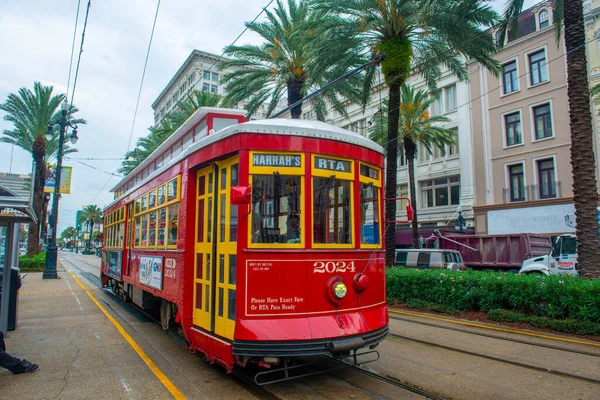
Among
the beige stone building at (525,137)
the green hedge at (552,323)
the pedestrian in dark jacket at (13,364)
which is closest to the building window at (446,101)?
the beige stone building at (525,137)

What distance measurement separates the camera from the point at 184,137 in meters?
8.44

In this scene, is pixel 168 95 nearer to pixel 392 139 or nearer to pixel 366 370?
pixel 392 139

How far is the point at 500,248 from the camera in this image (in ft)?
68.1

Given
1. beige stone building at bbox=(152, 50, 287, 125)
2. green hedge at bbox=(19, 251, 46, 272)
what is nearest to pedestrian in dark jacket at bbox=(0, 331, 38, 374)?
green hedge at bbox=(19, 251, 46, 272)

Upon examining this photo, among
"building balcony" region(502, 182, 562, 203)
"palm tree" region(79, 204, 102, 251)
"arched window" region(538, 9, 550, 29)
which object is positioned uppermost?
"arched window" region(538, 9, 550, 29)

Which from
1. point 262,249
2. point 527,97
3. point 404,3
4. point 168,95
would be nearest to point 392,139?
point 404,3

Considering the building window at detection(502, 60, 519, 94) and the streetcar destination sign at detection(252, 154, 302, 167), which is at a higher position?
the building window at detection(502, 60, 519, 94)

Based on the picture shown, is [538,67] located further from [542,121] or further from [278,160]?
[278,160]

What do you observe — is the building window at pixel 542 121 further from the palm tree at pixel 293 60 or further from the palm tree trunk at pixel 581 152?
the palm tree trunk at pixel 581 152

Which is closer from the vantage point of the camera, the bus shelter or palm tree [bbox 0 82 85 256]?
the bus shelter

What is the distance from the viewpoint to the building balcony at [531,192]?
83.0ft

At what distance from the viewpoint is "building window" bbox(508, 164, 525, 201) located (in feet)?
89.1

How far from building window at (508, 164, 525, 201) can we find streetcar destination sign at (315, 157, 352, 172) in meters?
25.1

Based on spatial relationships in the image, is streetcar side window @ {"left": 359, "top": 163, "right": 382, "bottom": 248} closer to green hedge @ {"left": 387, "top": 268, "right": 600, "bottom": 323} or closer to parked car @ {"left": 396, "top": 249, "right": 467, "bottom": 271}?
green hedge @ {"left": 387, "top": 268, "right": 600, "bottom": 323}
